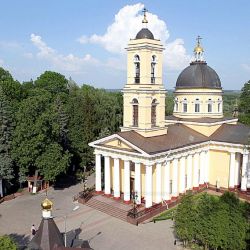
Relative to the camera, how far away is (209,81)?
37.6 meters

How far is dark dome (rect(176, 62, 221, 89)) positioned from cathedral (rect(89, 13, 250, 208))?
113mm

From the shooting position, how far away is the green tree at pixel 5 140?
32281mm

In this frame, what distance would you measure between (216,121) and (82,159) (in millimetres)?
15985

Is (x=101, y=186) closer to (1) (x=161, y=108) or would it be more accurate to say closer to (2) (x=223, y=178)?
(1) (x=161, y=108)

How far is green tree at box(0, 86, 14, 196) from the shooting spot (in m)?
32.3

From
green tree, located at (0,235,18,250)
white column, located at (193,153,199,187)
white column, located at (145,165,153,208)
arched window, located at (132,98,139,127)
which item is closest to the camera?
green tree, located at (0,235,18,250)

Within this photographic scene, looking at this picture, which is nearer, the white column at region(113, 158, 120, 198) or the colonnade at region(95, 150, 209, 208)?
the colonnade at region(95, 150, 209, 208)

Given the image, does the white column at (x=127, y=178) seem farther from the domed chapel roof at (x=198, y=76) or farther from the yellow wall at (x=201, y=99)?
the domed chapel roof at (x=198, y=76)

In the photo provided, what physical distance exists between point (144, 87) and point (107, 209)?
10.7 m

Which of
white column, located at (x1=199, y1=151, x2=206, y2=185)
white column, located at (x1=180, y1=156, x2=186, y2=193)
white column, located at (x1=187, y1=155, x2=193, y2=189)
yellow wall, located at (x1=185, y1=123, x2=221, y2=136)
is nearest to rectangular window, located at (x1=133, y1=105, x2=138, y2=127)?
white column, located at (x1=180, y1=156, x2=186, y2=193)

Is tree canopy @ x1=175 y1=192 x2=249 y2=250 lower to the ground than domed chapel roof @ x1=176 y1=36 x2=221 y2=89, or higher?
lower

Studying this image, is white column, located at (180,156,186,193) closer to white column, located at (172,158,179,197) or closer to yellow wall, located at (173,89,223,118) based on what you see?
white column, located at (172,158,179,197)

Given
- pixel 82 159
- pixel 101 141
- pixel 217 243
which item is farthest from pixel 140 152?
pixel 82 159

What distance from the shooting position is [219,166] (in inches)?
1364
